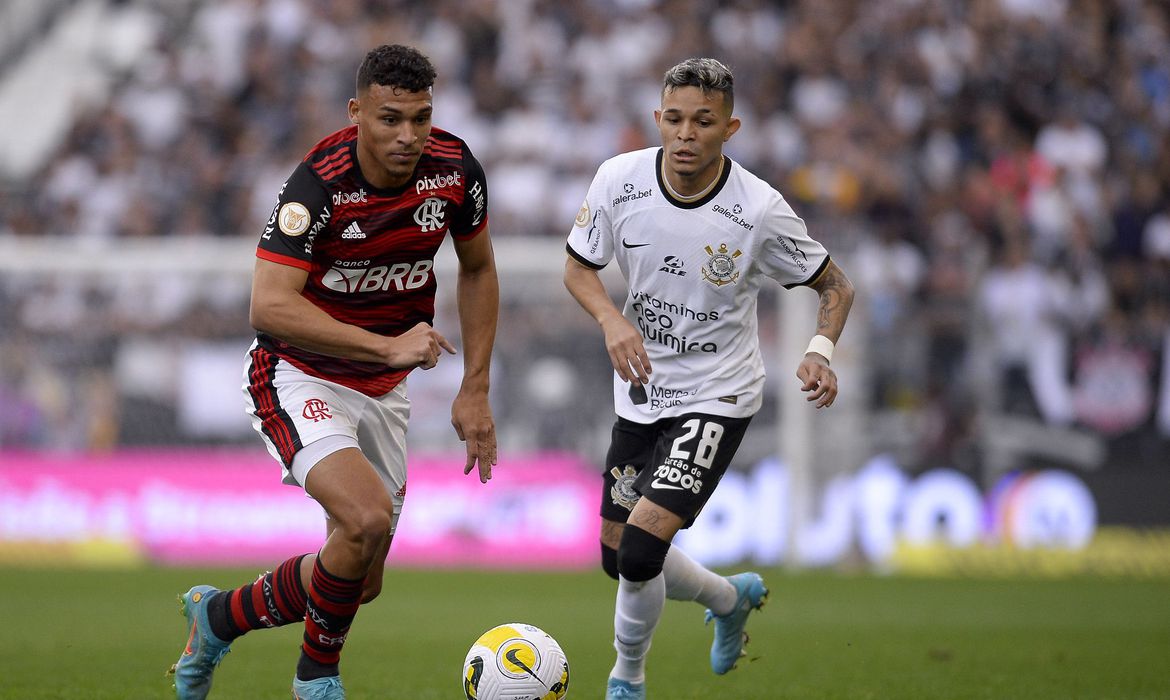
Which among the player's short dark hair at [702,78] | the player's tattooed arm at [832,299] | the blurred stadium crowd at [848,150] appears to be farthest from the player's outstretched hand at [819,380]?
the blurred stadium crowd at [848,150]

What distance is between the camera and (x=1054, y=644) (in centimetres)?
945

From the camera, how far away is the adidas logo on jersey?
235 inches

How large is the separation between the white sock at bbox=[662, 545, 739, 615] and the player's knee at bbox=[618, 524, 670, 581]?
1.50 feet

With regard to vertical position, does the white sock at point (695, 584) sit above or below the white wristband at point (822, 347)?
below

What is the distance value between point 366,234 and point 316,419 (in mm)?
753

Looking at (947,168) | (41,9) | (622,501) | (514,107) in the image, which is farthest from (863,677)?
(41,9)

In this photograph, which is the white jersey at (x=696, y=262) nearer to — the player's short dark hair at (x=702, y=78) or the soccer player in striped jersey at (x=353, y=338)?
the player's short dark hair at (x=702, y=78)

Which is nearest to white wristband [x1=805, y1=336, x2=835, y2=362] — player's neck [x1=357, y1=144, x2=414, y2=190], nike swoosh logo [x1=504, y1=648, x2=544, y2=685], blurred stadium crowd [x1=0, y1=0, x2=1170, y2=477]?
nike swoosh logo [x1=504, y1=648, x2=544, y2=685]

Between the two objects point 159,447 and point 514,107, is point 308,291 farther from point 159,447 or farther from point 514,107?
point 514,107

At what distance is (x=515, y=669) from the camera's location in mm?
5949

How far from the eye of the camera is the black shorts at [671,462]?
20.9 ft

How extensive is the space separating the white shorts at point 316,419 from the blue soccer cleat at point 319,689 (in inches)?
29.1

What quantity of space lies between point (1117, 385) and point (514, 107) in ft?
27.8

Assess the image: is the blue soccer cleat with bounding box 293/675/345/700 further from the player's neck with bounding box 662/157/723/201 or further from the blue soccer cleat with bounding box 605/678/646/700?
the player's neck with bounding box 662/157/723/201
